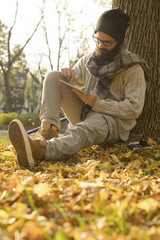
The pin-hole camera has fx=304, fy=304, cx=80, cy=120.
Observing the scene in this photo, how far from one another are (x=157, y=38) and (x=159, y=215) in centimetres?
323

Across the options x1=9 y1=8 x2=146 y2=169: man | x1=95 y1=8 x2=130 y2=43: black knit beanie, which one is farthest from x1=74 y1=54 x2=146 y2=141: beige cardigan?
x1=95 y1=8 x2=130 y2=43: black knit beanie

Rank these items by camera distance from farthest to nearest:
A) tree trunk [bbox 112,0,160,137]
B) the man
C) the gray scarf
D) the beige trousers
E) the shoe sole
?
tree trunk [bbox 112,0,160,137] → the gray scarf → the man → the beige trousers → the shoe sole

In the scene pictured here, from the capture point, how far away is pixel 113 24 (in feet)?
11.0

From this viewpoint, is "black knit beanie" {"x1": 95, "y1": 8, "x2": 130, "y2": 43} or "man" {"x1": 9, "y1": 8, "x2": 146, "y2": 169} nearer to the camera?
"man" {"x1": 9, "y1": 8, "x2": 146, "y2": 169}

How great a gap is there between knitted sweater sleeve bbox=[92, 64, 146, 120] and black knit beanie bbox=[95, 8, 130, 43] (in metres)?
0.41

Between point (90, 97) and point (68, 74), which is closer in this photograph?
point (90, 97)

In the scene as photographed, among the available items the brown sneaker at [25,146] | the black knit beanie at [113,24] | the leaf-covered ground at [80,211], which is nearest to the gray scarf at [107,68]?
the black knit beanie at [113,24]

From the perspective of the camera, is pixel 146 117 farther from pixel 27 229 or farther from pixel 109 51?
pixel 27 229

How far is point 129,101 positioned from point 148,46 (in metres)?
1.13

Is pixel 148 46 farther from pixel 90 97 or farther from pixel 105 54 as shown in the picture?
pixel 90 97

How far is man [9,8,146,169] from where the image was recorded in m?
3.14

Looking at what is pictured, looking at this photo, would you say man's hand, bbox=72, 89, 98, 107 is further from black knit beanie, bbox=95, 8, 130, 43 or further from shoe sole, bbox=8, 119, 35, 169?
shoe sole, bbox=8, 119, 35, 169

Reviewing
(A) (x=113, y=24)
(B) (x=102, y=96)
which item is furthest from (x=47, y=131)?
(A) (x=113, y=24)

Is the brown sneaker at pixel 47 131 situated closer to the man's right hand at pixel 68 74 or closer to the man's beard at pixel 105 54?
the man's right hand at pixel 68 74
